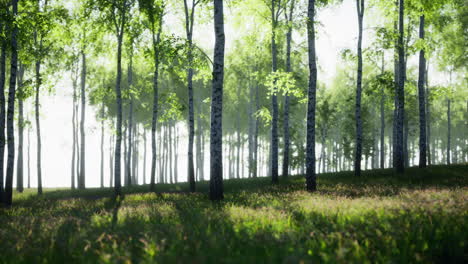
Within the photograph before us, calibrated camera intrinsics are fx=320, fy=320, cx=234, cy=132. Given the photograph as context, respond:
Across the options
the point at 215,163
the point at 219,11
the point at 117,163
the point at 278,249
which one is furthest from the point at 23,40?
the point at 278,249

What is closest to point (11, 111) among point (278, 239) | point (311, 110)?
point (311, 110)

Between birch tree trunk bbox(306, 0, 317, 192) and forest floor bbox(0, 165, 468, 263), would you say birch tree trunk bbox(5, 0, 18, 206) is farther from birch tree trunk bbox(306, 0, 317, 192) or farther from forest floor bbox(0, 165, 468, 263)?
birch tree trunk bbox(306, 0, 317, 192)

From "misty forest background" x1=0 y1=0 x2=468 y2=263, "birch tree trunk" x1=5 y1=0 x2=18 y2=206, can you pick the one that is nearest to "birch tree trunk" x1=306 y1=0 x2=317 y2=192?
"misty forest background" x1=0 y1=0 x2=468 y2=263

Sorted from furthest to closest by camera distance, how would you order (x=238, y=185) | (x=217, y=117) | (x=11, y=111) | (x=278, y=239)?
(x=238, y=185) < (x=11, y=111) < (x=217, y=117) < (x=278, y=239)

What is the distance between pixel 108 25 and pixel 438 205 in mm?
16243

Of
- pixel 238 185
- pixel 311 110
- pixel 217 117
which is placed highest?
pixel 311 110

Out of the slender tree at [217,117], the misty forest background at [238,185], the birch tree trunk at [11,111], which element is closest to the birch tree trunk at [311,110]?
the misty forest background at [238,185]

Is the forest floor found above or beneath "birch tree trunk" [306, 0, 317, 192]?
beneath

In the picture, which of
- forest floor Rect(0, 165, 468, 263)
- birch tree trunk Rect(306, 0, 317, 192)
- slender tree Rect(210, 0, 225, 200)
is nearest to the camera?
forest floor Rect(0, 165, 468, 263)

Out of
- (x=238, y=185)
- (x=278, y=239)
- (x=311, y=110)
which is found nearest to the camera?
(x=278, y=239)

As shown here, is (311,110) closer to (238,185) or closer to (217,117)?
(217,117)

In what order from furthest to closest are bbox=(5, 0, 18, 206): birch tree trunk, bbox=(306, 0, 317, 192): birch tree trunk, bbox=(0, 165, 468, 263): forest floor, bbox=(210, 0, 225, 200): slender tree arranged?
bbox=(5, 0, 18, 206): birch tree trunk, bbox=(306, 0, 317, 192): birch tree trunk, bbox=(210, 0, 225, 200): slender tree, bbox=(0, 165, 468, 263): forest floor

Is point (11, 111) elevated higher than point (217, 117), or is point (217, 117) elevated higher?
point (11, 111)

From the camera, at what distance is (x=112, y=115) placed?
36344 millimetres
